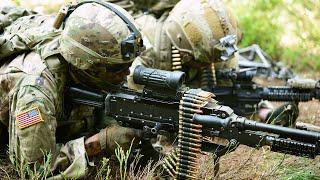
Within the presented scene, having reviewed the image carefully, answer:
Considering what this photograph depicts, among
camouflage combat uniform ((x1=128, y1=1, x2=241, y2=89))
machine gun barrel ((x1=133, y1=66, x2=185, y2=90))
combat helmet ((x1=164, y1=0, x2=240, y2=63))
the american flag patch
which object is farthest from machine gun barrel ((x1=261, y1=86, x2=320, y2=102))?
the american flag patch

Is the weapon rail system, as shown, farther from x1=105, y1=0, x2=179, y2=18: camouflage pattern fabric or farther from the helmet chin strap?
x1=105, y1=0, x2=179, y2=18: camouflage pattern fabric


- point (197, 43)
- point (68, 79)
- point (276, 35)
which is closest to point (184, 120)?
point (68, 79)

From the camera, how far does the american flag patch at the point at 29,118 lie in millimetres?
4113

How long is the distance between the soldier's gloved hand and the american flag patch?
57 centimetres

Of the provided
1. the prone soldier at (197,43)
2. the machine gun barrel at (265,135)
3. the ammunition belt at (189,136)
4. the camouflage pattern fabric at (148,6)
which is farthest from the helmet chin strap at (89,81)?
the camouflage pattern fabric at (148,6)

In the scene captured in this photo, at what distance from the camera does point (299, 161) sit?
4.79m

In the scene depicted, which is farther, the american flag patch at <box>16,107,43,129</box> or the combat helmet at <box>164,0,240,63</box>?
the combat helmet at <box>164,0,240,63</box>

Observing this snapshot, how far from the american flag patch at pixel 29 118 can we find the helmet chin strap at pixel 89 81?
51 centimetres

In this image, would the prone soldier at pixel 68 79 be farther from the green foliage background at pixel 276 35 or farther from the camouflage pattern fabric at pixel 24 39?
the green foliage background at pixel 276 35

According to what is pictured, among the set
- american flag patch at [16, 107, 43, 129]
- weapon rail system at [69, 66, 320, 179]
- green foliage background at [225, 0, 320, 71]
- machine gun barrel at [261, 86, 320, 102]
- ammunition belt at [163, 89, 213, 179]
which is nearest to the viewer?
weapon rail system at [69, 66, 320, 179]

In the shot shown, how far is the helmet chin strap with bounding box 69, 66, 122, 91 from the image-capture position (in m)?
4.41

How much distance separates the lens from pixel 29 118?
4117 mm

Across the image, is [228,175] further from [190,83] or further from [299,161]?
[190,83]

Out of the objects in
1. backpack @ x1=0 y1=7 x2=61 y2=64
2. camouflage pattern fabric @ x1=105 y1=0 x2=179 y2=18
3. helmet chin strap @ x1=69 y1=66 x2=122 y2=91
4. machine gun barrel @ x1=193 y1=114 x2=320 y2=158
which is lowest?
machine gun barrel @ x1=193 y1=114 x2=320 y2=158
